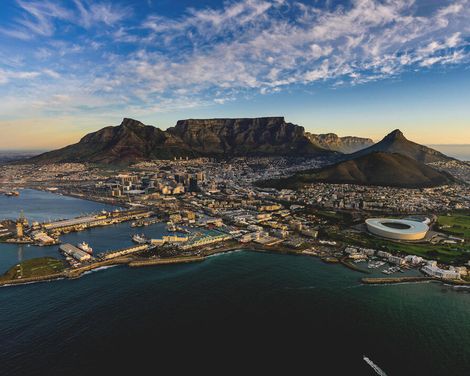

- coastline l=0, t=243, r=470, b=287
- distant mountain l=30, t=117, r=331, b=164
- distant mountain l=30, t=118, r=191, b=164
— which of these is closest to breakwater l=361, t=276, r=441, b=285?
coastline l=0, t=243, r=470, b=287

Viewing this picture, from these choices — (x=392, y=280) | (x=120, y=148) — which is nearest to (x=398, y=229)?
(x=392, y=280)

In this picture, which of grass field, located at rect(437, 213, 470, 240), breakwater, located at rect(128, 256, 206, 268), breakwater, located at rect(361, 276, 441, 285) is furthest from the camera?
grass field, located at rect(437, 213, 470, 240)

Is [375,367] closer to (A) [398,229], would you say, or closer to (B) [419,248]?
(B) [419,248]

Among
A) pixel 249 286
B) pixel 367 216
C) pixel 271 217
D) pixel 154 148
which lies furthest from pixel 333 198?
pixel 154 148

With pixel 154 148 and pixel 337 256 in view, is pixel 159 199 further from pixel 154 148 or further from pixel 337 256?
pixel 154 148

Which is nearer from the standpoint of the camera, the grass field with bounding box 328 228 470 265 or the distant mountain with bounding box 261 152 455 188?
the grass field with bounding box 328 228 470 265

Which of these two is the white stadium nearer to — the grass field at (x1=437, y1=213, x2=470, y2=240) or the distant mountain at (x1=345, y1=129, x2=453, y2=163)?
the grass field at (x1=437, y1=213, x2=470, y2=240)

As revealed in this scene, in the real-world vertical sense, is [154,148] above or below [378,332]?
above
